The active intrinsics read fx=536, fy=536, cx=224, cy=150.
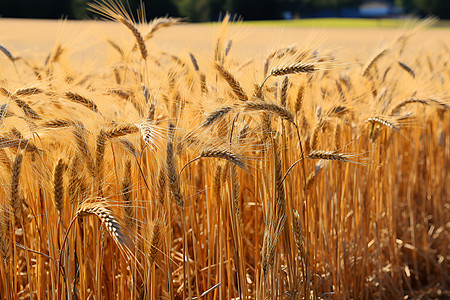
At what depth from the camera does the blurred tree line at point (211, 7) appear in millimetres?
31906

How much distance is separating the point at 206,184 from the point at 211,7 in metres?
47.5

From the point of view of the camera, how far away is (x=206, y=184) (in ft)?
5.73

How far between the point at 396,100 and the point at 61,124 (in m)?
1.39

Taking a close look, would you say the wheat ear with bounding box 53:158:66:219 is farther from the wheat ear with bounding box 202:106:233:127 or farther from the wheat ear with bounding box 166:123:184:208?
the wheat ear with bounding box 202:106:233:127

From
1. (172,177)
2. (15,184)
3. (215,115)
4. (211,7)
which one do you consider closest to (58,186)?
(15,184)

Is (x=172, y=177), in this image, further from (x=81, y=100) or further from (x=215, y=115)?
(x=81, y=100)

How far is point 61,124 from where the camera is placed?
1.49 metres

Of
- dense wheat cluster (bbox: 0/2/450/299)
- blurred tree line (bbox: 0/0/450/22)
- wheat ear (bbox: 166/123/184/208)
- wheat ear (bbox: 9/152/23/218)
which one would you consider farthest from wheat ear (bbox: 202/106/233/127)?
blurred tree line (bbox: 0/0/450/22)

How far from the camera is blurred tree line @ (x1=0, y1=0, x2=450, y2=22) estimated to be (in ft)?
105

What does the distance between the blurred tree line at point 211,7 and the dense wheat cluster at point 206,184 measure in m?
21.7

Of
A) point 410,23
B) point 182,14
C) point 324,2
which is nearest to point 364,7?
point 324,2

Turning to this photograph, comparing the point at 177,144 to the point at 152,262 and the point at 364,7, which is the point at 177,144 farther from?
the point at 364,7

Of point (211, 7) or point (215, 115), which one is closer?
point (215, 115)

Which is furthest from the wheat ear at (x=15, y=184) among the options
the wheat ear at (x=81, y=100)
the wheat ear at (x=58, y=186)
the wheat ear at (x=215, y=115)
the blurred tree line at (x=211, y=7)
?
the blurred tree line at (x=211, y=7)
